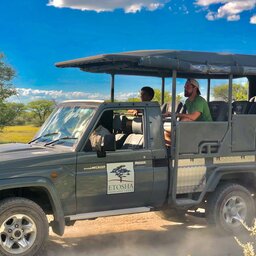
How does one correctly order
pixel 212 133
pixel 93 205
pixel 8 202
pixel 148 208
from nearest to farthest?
pixel 8 202, pixel 93 205, pixel 148 208, pixel 212 133

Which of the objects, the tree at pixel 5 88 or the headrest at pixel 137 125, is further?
the tree at pixel 5 88

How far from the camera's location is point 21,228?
564 centimetres

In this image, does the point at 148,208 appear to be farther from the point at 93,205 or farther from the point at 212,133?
the point at 212,133

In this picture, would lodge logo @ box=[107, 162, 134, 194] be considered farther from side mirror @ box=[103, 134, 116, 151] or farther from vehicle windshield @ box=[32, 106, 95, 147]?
vehicle windshield @ box=[32, 106, 95, 147]

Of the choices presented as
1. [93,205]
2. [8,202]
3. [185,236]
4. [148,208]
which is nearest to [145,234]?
[185,236]

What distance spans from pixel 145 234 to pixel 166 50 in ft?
8.84

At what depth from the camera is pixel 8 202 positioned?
5.55 m

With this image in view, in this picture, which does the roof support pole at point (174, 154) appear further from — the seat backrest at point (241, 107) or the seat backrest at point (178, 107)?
the seat backrest at point (241, 107)

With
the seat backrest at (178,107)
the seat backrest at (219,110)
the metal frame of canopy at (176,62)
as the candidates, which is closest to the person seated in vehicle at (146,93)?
the seat backrest at (178,107)

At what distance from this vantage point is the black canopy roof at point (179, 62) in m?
6.25

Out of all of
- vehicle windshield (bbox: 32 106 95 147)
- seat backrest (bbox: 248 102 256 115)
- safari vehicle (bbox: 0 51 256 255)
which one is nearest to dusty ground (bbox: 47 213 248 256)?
safari vehicle (bbox: 0 51 256 255)

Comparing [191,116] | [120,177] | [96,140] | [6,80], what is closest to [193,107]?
[191,116]

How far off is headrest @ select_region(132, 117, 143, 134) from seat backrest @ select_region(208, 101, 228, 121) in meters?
1.55

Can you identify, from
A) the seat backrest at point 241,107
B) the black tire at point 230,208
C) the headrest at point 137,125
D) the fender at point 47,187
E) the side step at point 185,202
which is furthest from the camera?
the seat backrest at point 241,107
